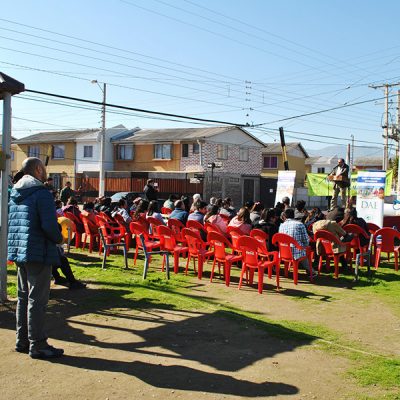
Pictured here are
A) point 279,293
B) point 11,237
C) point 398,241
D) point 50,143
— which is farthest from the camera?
point 50,143

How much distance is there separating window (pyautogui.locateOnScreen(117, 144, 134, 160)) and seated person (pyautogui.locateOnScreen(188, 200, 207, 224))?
32.7 m

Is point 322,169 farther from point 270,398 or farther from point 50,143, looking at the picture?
point 270,398

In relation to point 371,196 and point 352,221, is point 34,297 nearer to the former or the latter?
point 352,221

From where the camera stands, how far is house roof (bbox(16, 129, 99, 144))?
1802 inches

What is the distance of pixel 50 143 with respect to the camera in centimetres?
4678

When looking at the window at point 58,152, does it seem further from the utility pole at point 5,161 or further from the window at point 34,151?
the utility pole at point 5,161

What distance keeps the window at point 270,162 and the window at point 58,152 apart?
20.7 meters

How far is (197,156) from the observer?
4047 cm

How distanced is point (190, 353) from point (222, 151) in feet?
125

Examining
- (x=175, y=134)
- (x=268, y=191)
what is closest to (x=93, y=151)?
(x=175, y=134)

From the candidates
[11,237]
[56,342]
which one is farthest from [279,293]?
[11,237]

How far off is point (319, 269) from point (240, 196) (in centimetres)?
2847

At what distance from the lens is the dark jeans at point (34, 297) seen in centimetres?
479

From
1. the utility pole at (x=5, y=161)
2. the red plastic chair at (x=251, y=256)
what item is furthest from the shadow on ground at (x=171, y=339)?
the red plastic chair at (x=251, y=256)
